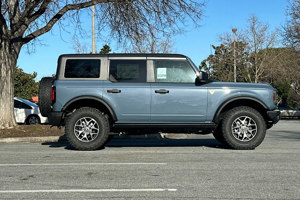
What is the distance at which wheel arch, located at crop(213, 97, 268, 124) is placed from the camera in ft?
25.0

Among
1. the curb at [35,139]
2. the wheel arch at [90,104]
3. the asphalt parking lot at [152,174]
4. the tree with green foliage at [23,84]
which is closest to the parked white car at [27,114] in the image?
the curb at [35,139]

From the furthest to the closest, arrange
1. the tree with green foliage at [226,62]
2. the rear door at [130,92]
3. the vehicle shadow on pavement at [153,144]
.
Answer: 1. the tree with green foliage at [226,62]
2. the vehicle shadow on pavement at [153,144]
3. the rear door at [130,92]

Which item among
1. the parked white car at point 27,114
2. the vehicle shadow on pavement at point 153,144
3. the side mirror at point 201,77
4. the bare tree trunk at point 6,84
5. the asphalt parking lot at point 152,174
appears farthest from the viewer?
the parked white car at point 27,114

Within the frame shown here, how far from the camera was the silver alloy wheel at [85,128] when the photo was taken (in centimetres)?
767

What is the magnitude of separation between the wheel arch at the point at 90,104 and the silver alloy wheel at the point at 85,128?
0.40 meters

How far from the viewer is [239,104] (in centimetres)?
802

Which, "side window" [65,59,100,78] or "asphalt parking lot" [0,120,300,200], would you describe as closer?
"asphalt parking lot" [0,120,300,200]

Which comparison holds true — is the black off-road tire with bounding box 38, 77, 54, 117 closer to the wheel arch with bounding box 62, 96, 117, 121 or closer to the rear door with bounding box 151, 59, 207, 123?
the wheel arch with bounding box 62, 96, 117, 121

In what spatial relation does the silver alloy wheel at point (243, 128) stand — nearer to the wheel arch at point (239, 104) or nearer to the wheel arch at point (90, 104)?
the wheel arch at point (239, 104)

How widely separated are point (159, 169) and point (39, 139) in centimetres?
590

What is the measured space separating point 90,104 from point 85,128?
59 centimetres

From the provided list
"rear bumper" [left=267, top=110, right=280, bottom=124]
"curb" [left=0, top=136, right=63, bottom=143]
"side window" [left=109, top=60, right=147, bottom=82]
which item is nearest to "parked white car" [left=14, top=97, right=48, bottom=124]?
"curb" [left=0, top=136, right=63, bottom=143]

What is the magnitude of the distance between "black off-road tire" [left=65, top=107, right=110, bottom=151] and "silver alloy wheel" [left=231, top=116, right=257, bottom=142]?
277 cm

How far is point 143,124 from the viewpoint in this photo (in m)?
7.69
